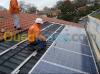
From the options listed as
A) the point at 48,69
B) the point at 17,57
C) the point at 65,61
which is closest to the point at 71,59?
the point at 65,61

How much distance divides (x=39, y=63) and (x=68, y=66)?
90cm

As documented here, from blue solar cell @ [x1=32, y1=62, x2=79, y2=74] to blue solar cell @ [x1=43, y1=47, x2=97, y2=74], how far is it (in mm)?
471

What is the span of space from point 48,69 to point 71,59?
5.25ft

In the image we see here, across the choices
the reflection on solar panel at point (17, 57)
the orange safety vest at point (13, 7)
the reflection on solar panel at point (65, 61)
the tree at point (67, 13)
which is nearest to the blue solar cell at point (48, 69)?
the reflection on solar panel at point (65, 61)

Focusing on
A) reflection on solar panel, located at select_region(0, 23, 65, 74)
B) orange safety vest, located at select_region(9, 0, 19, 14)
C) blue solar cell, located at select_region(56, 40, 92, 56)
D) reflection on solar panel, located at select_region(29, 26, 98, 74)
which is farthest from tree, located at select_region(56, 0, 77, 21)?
reflection on solar panel, located at select_region(0, 23, 65, 74)

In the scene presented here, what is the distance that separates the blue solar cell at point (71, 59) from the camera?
711 cm

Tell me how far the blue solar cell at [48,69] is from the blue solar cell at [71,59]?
47 cm

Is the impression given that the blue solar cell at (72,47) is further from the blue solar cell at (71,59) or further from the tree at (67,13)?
the tree at (67,13)

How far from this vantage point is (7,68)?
5.85 meters

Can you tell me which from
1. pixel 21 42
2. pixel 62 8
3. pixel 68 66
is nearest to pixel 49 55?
pixel 68 66

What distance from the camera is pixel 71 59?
25.4ft

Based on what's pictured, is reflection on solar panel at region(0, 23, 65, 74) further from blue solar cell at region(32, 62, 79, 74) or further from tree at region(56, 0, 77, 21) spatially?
tree at region(56, 0, 77, 21)

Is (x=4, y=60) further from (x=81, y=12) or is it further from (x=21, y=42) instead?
(x=81, y=12)

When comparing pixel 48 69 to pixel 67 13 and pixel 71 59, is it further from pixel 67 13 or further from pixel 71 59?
pixel 67 13
